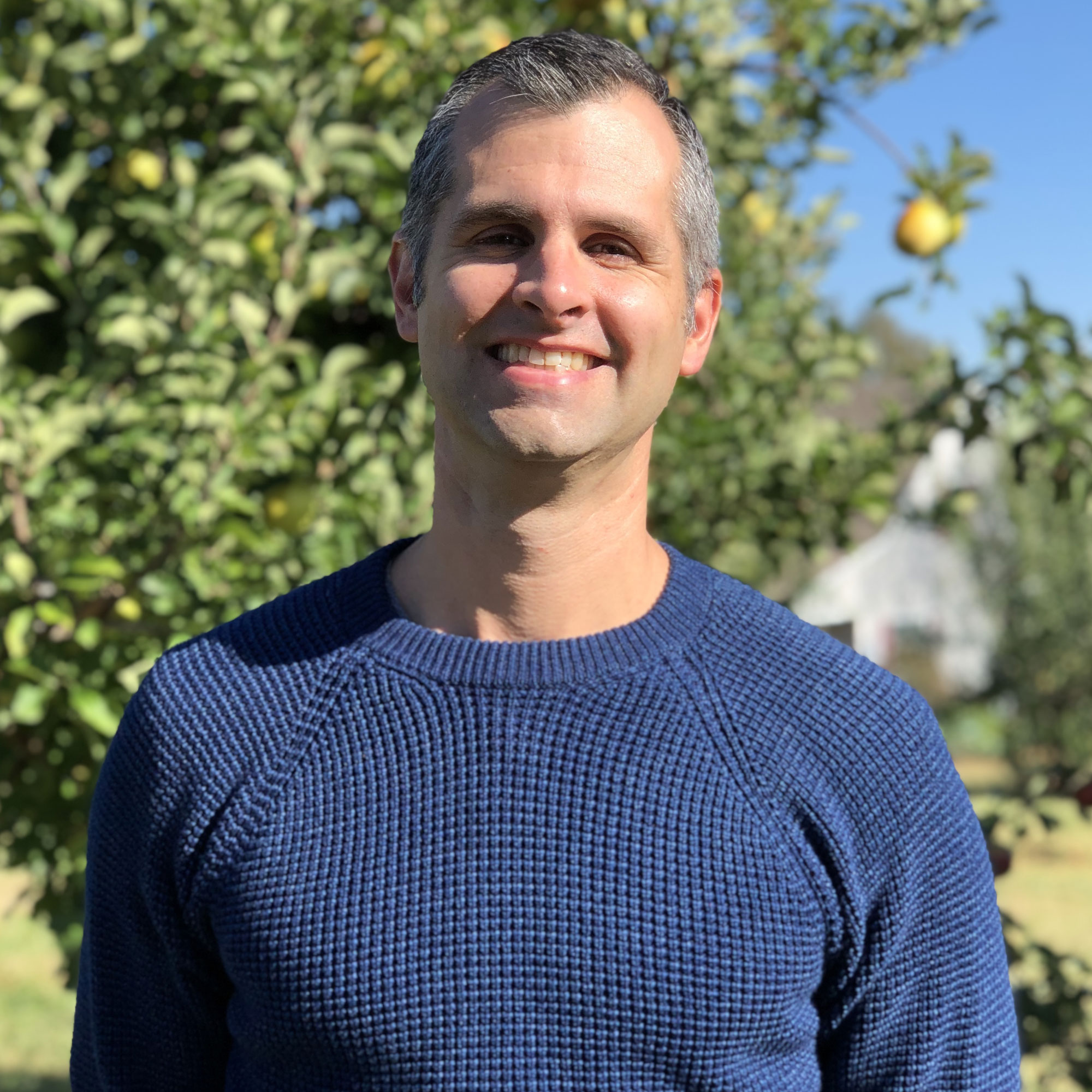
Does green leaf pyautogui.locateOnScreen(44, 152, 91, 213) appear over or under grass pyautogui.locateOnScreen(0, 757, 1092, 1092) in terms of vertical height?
over

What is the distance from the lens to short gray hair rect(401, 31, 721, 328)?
1261 millimetres

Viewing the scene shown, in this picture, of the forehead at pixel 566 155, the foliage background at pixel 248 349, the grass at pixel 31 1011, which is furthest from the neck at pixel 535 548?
the grass at pixel 31 1011

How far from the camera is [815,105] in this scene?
3238mm

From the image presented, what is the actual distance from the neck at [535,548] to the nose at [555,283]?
6.0 inches

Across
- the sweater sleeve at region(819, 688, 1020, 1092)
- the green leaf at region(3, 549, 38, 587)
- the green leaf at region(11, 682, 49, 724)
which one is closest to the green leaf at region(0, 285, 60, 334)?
the green leaf at region(3, 549, 38, 587)

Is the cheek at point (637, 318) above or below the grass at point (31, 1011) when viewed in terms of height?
above

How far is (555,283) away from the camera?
119 cm

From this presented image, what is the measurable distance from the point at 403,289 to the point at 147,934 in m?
0.74

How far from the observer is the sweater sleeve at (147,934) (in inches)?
50.3

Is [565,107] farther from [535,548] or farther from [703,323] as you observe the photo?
[535,548]

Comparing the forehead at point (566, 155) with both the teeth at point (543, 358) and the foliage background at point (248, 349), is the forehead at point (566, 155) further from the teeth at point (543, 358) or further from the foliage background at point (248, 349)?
the foliage background at point (248, 349)

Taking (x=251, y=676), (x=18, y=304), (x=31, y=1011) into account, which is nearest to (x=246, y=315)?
(x=18, y=304)

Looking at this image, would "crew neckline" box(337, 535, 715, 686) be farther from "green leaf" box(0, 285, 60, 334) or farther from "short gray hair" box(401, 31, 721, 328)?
"green leaf" box(0, 285, 60, 334)

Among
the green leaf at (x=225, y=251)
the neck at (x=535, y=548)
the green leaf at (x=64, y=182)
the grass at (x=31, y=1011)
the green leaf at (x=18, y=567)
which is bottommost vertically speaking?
the grass at (x=31, y=1011)
